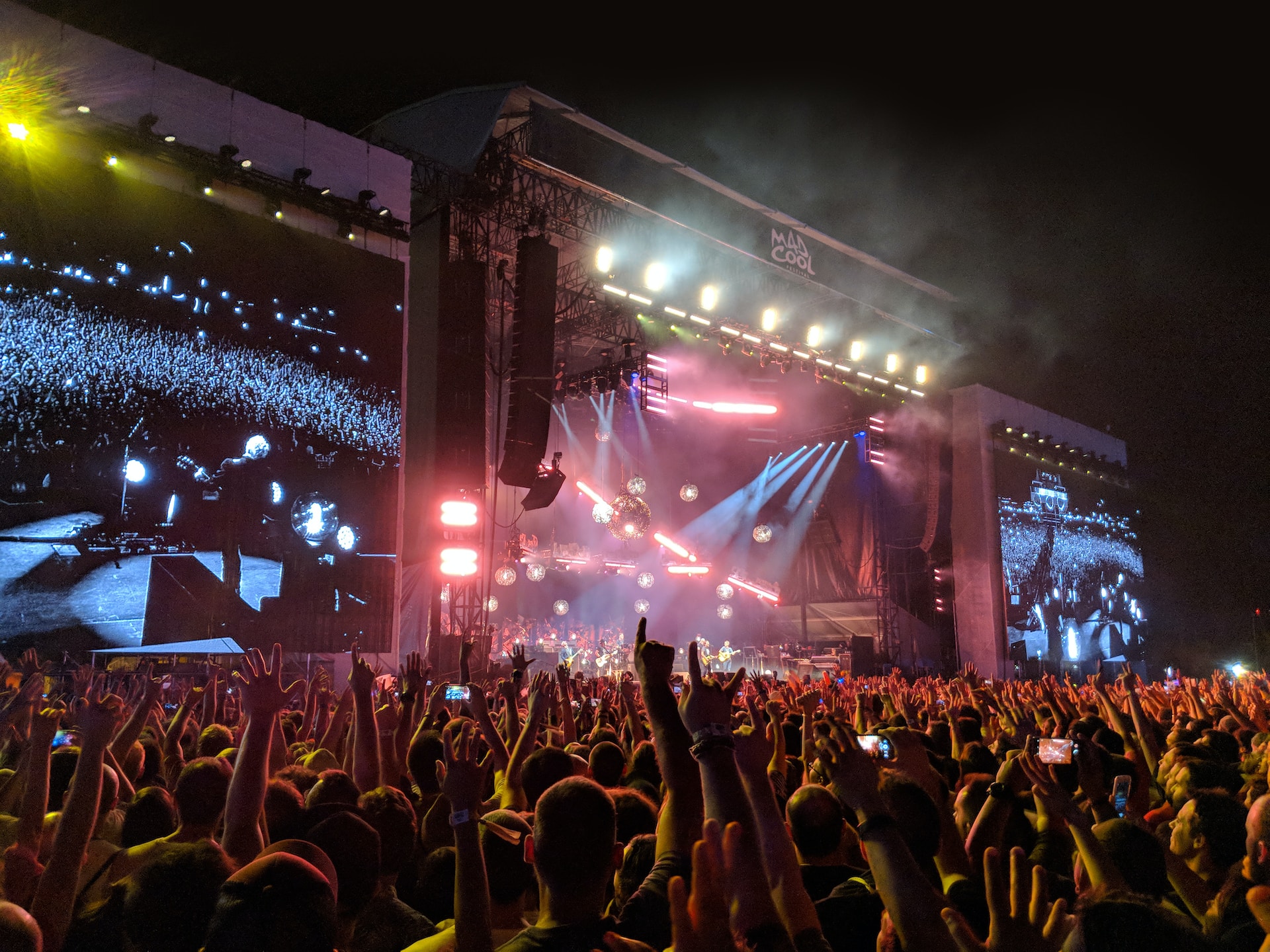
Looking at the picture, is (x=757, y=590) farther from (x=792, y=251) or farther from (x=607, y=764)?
(x=607, y=764)

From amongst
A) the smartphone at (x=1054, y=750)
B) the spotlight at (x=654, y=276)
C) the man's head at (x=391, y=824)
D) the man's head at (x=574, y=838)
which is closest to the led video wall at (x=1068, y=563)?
the spotlight at (x=654, y=276)

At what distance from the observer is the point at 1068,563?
24375 mm

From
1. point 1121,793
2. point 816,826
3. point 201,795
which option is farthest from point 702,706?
point 1121,793

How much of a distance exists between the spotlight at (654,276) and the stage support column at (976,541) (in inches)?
418

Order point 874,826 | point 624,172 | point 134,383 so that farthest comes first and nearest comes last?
point 624,172
point 134,383
point 874,826

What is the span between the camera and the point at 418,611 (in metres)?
17.9

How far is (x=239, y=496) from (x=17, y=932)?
11306 mm

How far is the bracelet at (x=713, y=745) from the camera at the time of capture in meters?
1.96

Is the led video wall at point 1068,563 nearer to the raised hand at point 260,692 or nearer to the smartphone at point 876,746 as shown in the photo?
the smartphone at point 876,746

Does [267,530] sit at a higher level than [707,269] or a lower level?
lower

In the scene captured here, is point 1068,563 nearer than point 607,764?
No

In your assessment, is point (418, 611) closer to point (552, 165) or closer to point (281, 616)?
point (281, 616)

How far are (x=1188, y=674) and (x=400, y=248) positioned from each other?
2502cm

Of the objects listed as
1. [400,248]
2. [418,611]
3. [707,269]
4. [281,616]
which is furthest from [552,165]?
[418,611]
